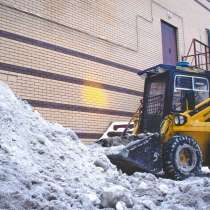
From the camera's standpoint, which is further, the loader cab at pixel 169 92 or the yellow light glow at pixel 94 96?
the yellow light glow at pixel 94 96

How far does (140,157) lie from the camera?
763cm

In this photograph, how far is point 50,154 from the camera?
21.4ft

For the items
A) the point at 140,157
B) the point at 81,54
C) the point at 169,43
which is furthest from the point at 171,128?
the point at 169,43

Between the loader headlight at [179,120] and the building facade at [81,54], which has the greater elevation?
the building facade at [81,54]

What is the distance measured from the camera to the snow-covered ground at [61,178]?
4.89 m

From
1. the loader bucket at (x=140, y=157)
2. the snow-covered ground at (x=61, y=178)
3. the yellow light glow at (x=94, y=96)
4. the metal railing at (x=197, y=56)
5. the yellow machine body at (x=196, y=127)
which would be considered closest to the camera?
the snow-covered ground at (x=61, y=178)

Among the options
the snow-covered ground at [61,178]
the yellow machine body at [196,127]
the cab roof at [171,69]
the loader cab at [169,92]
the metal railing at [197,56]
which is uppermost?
the metal railing at [197,56]

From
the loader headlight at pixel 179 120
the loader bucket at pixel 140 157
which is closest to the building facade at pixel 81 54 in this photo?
the loader bucket at pixel 140 157

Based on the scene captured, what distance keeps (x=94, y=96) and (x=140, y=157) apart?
3922 mm

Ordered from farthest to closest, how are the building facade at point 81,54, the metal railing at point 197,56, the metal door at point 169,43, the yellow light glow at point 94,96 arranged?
the metal railing at point 197,56 < the metal door at point 169,43 < the yellow light glow at point 94,96 < the building facade at point 81,54

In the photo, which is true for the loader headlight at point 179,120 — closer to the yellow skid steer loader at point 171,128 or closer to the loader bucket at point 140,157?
the yellow skid steer loader at point 171,128

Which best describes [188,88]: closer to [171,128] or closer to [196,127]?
[196,127]

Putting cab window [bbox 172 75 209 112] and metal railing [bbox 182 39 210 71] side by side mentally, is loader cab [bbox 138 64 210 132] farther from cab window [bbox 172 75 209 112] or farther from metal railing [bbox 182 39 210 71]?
metal railing [bbox 182 39 210 71]

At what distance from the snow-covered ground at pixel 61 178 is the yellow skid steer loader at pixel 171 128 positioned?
0.44 meters
